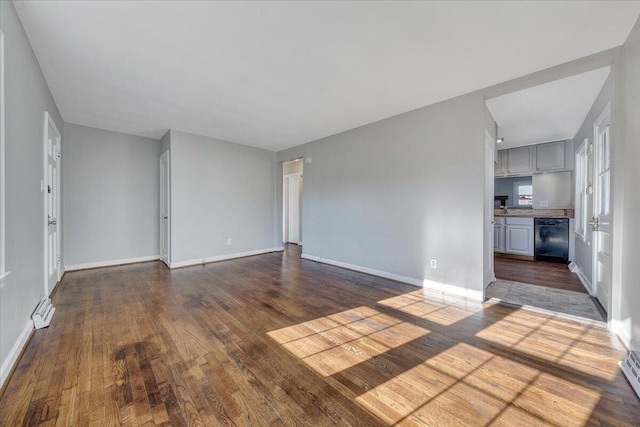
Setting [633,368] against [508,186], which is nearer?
[633,368]

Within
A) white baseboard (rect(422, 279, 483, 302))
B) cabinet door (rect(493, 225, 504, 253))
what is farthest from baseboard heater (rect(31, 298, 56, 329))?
cabinet door (rect(493, 225, 504, 253))

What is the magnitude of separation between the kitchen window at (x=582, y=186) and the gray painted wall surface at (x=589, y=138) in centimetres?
12

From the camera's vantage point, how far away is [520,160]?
5.49 m

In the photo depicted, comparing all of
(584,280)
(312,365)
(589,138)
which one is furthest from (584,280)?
(312,365)

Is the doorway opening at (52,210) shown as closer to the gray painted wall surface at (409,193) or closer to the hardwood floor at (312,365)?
the hardwood floor at (312,365)

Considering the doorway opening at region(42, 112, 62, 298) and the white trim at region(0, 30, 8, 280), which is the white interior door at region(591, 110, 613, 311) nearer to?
the white trim at region(0, 30, 8, 280)

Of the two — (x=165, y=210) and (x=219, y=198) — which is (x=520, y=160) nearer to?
(x=219, y=198)

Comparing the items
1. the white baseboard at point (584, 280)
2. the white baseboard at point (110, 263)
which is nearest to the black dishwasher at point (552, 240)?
the white baseboard at point (584, 280)

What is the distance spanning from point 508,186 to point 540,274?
2887 millimetres

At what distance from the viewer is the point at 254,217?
585cm

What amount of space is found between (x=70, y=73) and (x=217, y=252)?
341cm

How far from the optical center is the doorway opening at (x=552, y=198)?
2762 mm

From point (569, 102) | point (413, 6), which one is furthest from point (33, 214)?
point (569, 102)

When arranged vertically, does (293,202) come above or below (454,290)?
above
